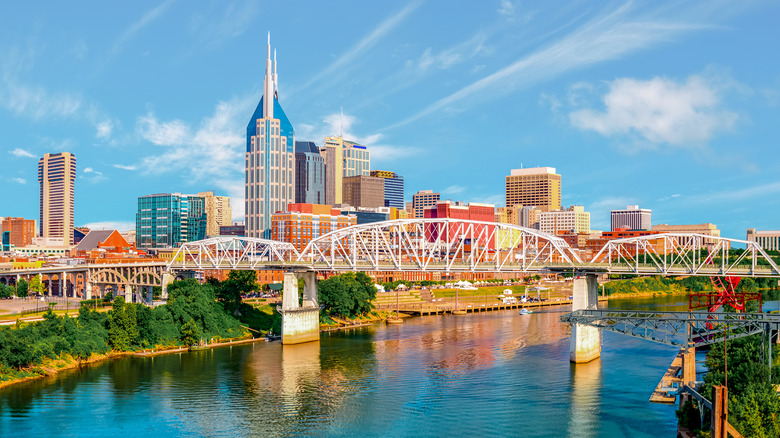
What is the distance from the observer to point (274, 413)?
6538 centimetres

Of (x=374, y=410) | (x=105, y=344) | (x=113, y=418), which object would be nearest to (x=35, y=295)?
(x=105, y=344)

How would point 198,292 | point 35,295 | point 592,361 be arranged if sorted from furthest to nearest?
point 35,295 → point 198,292 → point 592,361

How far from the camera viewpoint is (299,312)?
109 m

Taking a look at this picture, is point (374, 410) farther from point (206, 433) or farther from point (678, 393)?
point (678, 393)

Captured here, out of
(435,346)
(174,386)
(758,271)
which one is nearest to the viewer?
(174,386)

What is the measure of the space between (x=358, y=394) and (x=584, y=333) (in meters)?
28.8

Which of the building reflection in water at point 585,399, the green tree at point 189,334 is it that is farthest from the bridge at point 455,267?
the green tree at point 189,334

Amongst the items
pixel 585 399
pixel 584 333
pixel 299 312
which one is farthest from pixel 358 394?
pixel 299 312

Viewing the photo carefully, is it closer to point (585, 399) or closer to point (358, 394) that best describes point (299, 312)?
point (358, 394)

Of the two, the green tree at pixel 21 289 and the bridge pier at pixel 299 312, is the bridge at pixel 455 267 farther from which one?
the green tree at pixel 21 289

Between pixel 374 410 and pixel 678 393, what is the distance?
25886mm

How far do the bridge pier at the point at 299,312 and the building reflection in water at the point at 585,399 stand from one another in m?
40.0

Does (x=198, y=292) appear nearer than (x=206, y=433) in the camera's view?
No

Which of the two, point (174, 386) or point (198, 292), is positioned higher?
point (198, 292)
